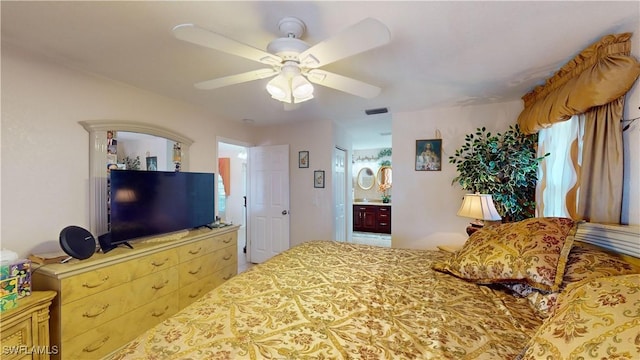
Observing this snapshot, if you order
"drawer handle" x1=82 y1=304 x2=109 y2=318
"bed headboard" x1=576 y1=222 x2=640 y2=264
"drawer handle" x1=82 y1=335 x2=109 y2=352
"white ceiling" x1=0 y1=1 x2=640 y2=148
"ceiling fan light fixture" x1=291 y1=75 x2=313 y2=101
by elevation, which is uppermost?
"white ceiling" x1=0 y1=1 x2=640 y2=148

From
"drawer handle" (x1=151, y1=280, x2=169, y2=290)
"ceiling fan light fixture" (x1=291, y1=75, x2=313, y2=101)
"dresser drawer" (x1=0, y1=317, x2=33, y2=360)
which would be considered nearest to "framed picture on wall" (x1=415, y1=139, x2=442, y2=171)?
"ceiling fan light fixture" (x1=291, y1=75, x2=313, y2=101)

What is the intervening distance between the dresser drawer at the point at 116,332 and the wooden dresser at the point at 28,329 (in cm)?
11

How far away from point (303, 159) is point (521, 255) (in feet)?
9.90

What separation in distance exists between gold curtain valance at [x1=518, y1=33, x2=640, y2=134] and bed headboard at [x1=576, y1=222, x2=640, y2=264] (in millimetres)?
754

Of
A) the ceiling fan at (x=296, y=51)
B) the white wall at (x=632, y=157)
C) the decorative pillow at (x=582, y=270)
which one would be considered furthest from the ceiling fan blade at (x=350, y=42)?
the white wall at (x=632, y=157)

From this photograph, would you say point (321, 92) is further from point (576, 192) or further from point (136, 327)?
point (136, 327)

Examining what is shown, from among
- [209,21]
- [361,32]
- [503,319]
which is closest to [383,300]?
[503,319]

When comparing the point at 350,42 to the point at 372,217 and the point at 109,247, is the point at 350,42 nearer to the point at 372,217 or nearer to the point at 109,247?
the point at 109,247

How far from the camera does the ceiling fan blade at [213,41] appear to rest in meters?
1.08

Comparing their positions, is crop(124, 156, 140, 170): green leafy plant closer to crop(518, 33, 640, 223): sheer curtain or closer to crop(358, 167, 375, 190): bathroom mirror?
crop(518, 33, 640, 223): sheer curtain

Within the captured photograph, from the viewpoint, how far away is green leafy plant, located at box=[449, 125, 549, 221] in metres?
2.47

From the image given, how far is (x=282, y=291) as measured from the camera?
138 centimetres

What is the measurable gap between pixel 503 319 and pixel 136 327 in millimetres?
2574

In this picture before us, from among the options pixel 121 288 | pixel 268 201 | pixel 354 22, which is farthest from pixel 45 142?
pixel 268 201
